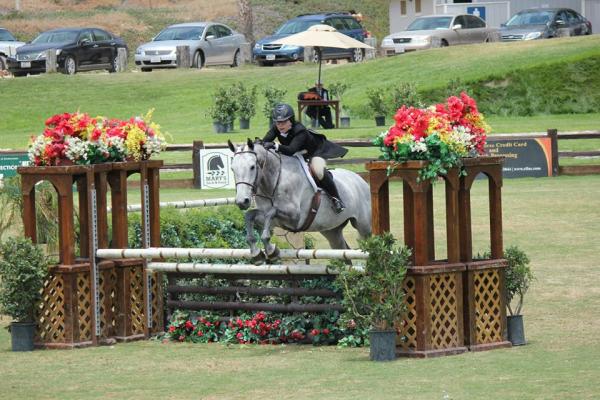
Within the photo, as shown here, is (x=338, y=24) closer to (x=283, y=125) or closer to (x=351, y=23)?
(x=351, y=23)

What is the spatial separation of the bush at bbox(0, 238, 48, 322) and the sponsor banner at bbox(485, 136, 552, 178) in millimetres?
17320

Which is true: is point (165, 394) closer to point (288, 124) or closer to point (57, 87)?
point (288, 124)

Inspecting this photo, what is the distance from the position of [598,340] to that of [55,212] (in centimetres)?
783

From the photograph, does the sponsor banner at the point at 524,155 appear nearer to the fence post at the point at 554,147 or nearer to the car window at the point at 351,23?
the fence post at the point at 554,147

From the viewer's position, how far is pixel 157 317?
14125 mm

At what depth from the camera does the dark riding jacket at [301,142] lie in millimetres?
14266

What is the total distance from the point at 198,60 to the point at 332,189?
37192mm

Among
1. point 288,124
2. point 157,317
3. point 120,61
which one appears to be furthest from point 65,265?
point 120,61

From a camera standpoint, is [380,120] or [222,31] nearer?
[380,120]

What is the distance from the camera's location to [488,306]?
1245 cm

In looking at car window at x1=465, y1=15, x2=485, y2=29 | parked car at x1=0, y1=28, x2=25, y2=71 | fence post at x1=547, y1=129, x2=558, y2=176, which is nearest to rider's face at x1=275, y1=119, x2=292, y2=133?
fence post at x1=547, y1=129, x2=558, y2=176

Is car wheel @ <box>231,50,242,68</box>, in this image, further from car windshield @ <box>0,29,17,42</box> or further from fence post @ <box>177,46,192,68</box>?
car windshield @ <box>0,29,17,42</box>

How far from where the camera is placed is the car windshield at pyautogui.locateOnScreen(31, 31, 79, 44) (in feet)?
163

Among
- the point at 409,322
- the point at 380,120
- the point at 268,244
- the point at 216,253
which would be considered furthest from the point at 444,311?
the point at 380,120
